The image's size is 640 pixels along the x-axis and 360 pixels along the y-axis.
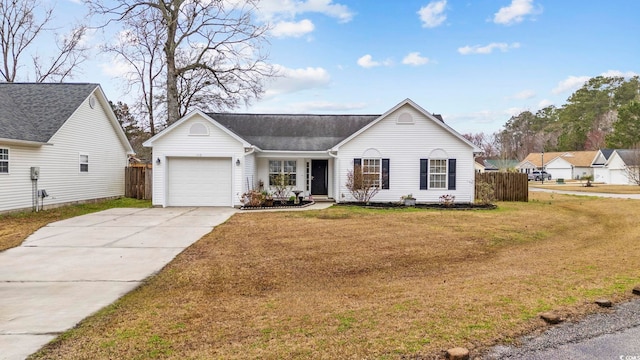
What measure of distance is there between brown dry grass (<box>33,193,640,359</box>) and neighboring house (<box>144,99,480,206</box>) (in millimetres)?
6480

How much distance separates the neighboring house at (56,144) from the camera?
1340 cm

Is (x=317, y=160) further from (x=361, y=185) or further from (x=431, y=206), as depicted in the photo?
(x=431, y=206)

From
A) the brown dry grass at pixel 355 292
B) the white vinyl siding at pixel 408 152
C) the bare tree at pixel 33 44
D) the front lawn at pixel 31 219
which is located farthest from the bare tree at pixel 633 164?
the bare tree at pixel 33 44

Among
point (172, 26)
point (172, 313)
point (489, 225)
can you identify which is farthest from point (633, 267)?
point (172, 26)

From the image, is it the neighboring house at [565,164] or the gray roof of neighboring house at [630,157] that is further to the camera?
the neighboring house at [565,164]

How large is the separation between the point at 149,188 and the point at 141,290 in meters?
15.9

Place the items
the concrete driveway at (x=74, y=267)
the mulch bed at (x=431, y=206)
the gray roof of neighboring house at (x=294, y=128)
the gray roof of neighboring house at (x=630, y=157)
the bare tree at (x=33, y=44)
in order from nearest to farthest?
the concrete driveway at (x=74, y=267) → the mulch bed at (x=431, y=206) → the gray roof of neighboring house at (x=294, y=128) → the bare tree at (x=33, y=44) → the gray roof of neighboring house at (x=630, y=157)

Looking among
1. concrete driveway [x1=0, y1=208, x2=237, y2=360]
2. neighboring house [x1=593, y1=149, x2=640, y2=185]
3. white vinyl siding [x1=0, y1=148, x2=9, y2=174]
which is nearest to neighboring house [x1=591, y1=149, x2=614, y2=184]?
neighboring house [x1=593, y1=149, x2=640, y2=185]

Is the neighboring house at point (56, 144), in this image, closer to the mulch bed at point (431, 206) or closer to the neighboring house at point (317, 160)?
the neighboring house at point (317, 160)

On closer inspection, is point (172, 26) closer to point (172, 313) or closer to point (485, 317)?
point (172, 313)

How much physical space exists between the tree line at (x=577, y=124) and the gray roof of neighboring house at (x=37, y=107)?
49.4 m

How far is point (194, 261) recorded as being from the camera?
708cm

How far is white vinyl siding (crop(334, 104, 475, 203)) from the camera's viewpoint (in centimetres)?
1705

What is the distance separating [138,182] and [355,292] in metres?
18.3
